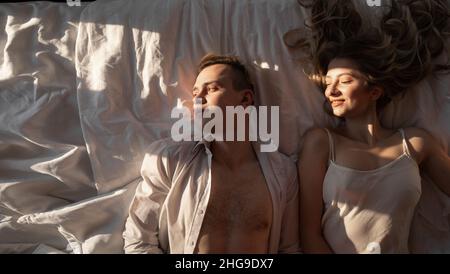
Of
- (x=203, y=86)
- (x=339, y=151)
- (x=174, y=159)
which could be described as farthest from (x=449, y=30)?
(x=174, y=159)

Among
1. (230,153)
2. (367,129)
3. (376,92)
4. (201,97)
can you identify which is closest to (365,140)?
(367,129)

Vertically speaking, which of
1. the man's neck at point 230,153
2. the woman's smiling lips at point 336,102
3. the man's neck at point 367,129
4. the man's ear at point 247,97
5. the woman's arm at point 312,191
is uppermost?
the man's ear at point 247,97

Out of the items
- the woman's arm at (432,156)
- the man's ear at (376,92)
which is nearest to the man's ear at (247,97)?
the man's ear at (376,92)

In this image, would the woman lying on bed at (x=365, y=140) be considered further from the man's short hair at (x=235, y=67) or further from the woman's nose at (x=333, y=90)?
the man's short hair at (x=235, y=67)

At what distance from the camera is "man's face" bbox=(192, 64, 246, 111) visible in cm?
180

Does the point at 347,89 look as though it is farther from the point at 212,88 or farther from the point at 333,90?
the point at 212,88

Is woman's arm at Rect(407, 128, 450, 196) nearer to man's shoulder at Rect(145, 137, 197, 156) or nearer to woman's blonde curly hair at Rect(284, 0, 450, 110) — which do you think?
woman's blonde curly hair at Rect(284, 0, 450, 110)

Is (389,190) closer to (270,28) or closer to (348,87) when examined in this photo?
(348,87)

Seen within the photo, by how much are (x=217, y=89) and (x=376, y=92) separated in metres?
0.51

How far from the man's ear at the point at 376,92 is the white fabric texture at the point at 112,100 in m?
0.09

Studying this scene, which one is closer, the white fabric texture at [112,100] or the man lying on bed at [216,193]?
the man lying on bed at [216,193]

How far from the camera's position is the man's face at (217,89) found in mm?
1796

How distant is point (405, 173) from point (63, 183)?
1.08m

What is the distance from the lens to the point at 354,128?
188 cm
